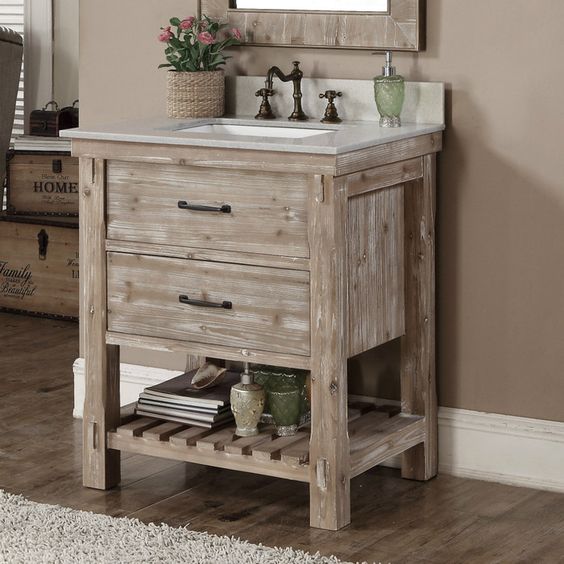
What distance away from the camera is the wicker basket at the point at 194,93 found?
3.22 metres

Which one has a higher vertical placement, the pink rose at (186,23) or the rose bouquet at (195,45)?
the pink rose at (186,23)

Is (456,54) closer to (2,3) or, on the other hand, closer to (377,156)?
(377,156)

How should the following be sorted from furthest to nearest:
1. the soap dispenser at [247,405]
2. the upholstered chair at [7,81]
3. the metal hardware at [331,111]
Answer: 1. the upholstered chair at [7,81]
2. the metal hardware at [331,111]
3. the soap dispenser at [247,405]

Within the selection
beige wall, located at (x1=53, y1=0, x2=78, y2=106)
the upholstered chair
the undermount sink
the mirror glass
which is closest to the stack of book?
the undermount sink

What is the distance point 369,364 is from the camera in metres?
3.25

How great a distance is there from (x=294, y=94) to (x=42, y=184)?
2002mm

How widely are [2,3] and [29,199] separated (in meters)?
0.98

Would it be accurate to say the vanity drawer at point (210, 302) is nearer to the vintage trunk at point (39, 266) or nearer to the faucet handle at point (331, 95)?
the faucet handle at point (331, 95)

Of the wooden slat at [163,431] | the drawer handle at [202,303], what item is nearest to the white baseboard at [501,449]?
the wooden slat at [163,431]

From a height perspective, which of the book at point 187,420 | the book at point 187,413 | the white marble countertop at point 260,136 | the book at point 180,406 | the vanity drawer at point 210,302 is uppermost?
the white marble countertop at point 260,136

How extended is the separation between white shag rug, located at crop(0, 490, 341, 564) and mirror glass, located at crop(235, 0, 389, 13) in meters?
1.29

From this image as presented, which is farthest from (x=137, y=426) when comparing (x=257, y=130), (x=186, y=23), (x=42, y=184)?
(x=42, y=184)

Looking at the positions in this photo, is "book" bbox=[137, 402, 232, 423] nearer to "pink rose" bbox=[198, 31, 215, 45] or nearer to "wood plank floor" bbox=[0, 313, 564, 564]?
"wood plank floor" bbox=[0, 313, 564, 564]

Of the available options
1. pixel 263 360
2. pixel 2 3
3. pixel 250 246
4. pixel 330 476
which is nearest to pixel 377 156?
pixel 250 246
